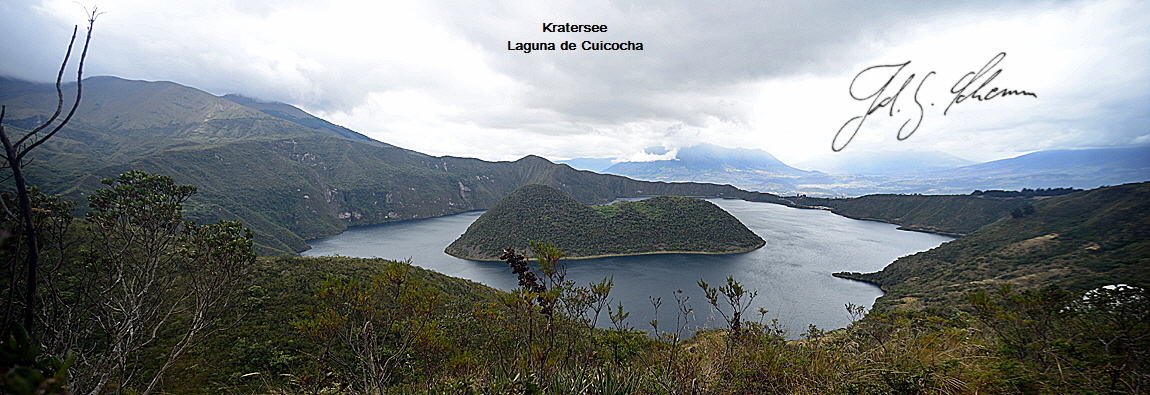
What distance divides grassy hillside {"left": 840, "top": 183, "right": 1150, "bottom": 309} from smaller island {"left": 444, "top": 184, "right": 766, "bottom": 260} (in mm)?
23019

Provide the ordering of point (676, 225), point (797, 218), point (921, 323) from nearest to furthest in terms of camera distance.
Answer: point (921, 323), point (676, 225), point (797, 218)

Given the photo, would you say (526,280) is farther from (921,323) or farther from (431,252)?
(431,252)

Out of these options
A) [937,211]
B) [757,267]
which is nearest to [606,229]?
[757,267]

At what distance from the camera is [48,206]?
14.8 ft

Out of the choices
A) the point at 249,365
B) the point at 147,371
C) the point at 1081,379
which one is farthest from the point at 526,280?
the point at 147,371

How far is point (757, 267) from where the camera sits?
55.2 m

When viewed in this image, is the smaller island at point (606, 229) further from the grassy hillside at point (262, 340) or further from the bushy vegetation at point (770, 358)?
the bushy vegetation at point (770, 358)

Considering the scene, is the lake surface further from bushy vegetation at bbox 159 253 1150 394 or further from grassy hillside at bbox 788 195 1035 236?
bushy vegetation at bbox 159 253 1150 394

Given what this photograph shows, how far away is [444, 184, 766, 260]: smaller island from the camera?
64875 millimetres

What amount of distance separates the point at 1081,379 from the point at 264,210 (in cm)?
12428

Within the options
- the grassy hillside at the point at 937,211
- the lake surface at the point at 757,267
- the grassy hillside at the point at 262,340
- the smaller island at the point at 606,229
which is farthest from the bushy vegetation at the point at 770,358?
the grassy hillside at the point at 937,211

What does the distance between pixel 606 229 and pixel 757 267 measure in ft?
79.3


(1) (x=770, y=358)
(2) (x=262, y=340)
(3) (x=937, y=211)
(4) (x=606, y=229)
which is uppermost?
(1) (x=770, y=358)

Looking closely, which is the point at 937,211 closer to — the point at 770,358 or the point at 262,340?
the point at 770,358
